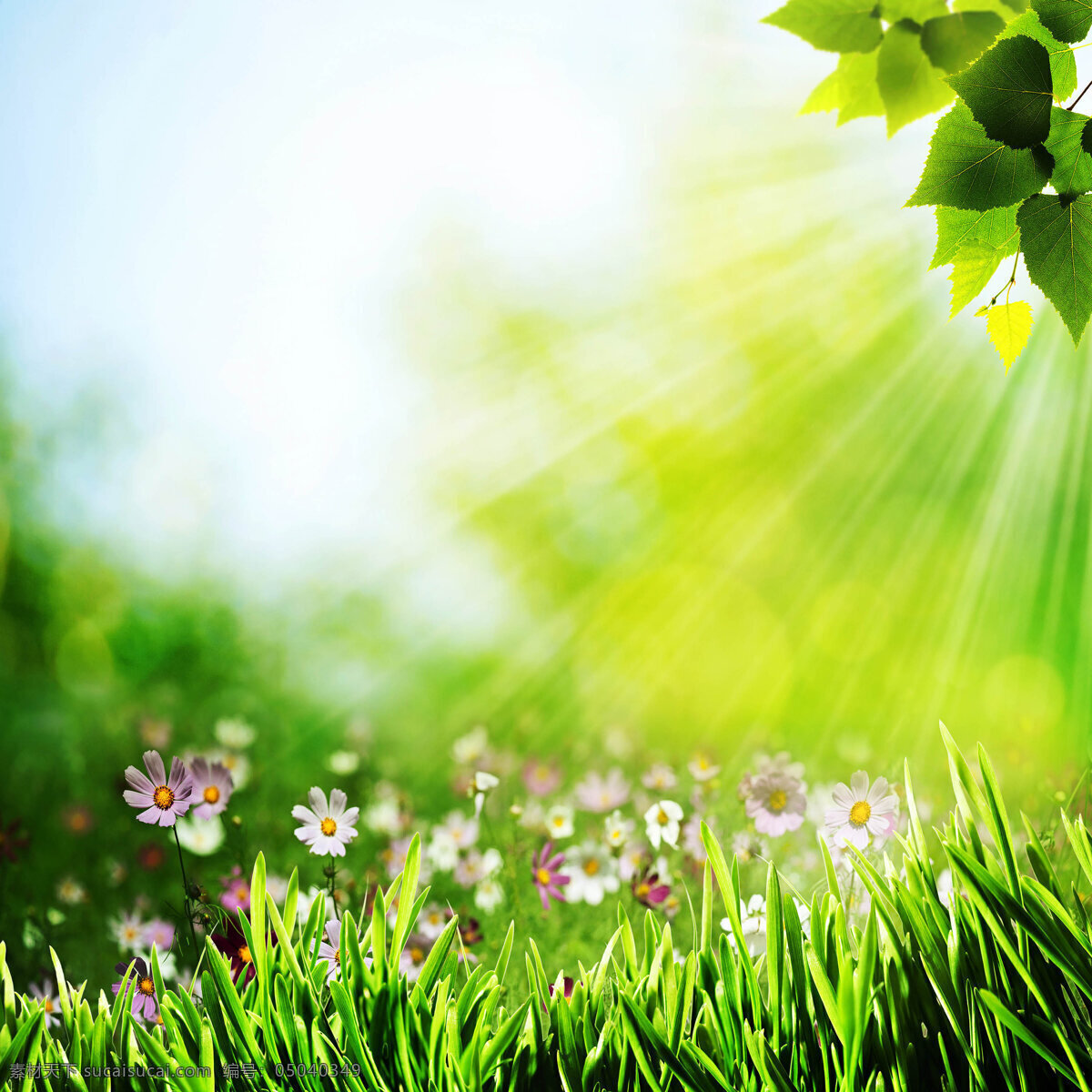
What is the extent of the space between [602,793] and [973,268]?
1045mm

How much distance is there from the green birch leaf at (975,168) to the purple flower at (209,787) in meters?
0.85

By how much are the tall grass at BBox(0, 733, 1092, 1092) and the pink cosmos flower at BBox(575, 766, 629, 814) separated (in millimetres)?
738

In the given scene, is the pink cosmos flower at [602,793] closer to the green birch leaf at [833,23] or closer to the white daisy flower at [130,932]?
the white daisy flower at [130,932]

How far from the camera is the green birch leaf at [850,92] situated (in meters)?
0.59

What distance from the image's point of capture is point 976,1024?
448mm

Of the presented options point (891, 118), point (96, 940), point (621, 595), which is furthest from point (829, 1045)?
point (621, 595)

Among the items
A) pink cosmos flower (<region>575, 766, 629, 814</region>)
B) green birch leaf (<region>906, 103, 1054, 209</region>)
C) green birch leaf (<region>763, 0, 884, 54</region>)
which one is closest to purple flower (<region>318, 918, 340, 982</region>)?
pink cosmos flower (<region>575, 766, 629, 814</region>)

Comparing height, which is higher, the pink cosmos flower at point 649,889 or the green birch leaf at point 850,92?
the green birch leaf at point 850,92

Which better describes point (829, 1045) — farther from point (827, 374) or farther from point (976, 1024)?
point (827, 374)

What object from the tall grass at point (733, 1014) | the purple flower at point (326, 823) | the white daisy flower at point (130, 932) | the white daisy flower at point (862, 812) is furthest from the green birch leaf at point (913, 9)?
the white daisy flower at point (130, 932)

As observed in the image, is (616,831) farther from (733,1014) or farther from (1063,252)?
(1063,252)

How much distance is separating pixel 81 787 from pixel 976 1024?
1909 mm

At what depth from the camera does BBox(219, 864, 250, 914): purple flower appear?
0.99m

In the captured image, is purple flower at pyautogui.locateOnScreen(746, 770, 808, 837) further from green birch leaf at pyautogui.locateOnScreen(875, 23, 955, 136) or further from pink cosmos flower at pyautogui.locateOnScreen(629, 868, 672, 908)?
green birch leaf at pyautogui.locateOnScreen(875, 23, 955, 136)
